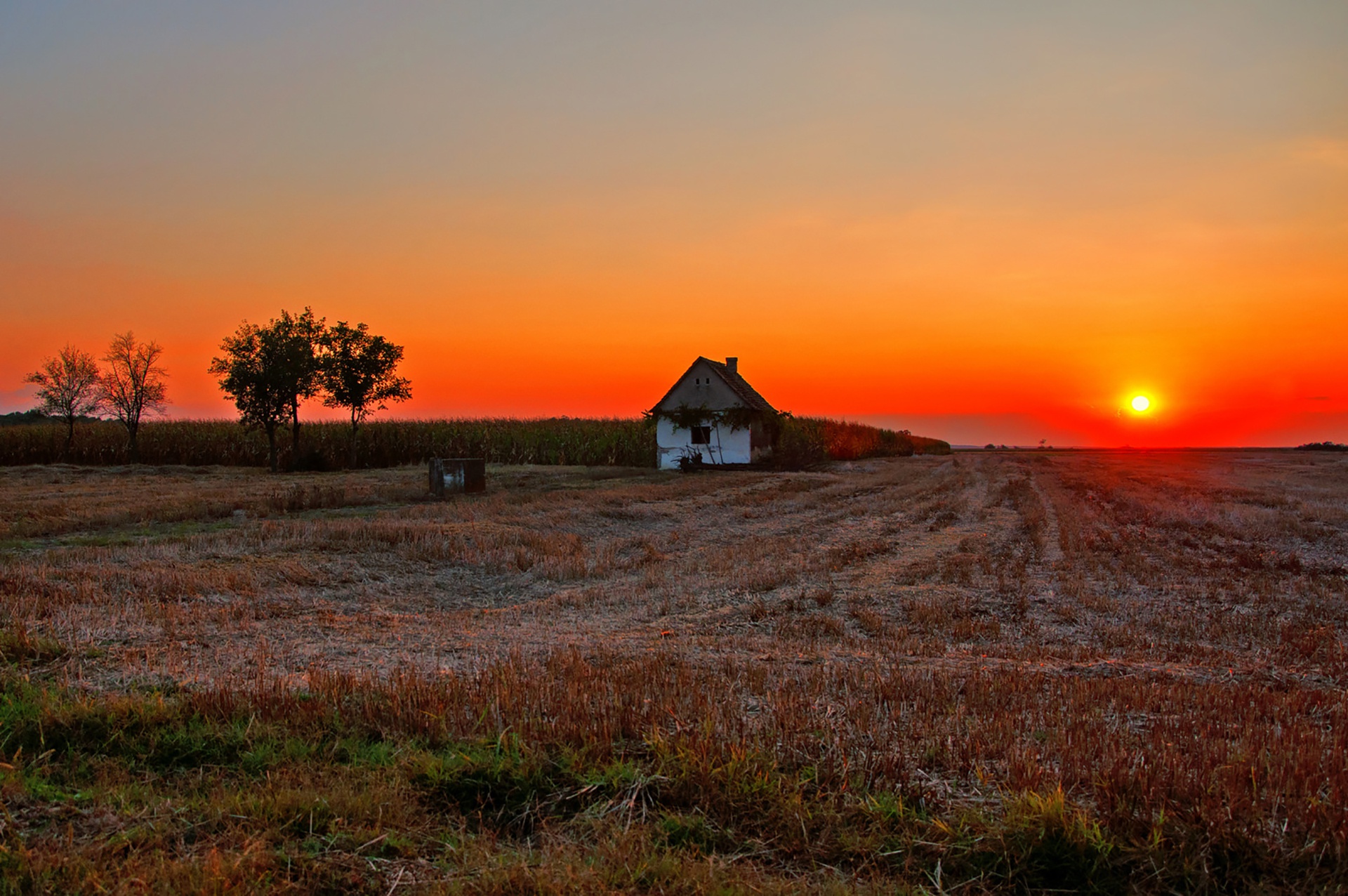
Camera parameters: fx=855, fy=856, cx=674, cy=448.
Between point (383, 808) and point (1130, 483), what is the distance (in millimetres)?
35503

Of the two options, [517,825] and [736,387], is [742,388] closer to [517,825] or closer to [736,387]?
[736,387]

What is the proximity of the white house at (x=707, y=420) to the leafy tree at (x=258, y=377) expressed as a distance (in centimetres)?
1835

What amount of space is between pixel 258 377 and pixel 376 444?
11341 millimetres

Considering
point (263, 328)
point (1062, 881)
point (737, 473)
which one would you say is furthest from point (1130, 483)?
point (263, 328)

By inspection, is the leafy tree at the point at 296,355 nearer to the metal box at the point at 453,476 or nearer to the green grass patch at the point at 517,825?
the metal box at the point at 453,476

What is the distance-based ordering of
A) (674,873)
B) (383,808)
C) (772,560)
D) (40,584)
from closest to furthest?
1. (674,873)
2. (383,808)
3. (40,584)
4. (772,560)

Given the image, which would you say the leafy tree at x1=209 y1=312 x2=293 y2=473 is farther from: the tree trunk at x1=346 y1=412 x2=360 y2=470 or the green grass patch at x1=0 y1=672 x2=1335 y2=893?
the green grass patch at x1=0 y1=672 x2=1335 y2=893

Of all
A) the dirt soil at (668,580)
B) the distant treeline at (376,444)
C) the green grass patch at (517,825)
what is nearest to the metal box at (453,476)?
the dirt soil at (668,580)

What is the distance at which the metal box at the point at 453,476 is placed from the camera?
25719 millimetres

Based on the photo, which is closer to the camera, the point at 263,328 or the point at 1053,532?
the point at 1053,532

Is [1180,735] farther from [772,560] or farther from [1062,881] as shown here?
[772,560]

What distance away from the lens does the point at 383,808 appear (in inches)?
190

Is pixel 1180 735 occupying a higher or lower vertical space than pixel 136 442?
lower

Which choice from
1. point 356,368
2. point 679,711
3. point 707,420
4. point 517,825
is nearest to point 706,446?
point 707,420
